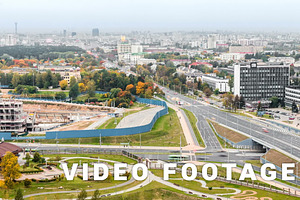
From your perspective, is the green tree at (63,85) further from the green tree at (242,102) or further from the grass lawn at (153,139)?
the grass lawn at (153,139)

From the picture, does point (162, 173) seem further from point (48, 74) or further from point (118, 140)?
point (48, 74)

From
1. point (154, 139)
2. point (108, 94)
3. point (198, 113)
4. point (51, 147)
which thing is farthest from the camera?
point (108, 94)

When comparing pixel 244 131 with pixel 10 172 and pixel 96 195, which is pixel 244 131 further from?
pixel 10 172

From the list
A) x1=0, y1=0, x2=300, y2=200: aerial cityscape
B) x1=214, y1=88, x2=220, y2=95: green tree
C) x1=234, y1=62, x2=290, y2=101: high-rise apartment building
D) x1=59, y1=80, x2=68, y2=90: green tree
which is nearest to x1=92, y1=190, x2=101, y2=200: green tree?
x1=0, y1=0, x2=300, y2=200: aerial cityscape

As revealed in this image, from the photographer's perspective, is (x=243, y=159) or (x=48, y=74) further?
(x=48, y=74)

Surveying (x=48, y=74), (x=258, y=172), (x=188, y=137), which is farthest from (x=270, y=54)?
(x=258, y=172)
